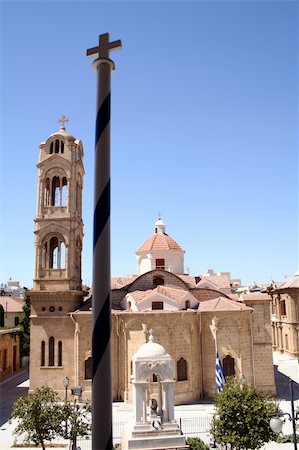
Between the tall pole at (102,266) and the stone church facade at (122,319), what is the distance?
864 inches

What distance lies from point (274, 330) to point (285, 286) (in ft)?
27.6

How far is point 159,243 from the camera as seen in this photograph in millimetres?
34844

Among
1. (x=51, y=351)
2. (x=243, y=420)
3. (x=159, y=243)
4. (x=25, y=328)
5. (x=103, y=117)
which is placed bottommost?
(x=243, y=420)

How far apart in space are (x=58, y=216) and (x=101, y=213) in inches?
979

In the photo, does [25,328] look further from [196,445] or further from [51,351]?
[196,445]

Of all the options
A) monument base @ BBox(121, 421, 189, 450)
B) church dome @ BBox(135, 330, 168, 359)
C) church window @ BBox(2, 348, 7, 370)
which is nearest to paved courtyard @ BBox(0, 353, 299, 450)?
church window @ BBox(2, 348, 7, 370)

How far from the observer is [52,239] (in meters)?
29.5

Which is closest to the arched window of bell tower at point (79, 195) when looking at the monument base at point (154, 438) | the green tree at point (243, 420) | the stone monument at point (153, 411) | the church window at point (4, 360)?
the stone monument at point (153, 411)

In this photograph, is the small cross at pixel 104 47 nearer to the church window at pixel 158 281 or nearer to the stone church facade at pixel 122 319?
the stone church facade at pixel 122 319

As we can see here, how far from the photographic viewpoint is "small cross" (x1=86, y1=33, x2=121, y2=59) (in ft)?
15.4

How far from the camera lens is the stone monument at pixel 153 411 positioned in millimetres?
14922

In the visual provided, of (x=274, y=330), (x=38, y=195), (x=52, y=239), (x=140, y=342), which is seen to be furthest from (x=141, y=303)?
(x=274, y=330)

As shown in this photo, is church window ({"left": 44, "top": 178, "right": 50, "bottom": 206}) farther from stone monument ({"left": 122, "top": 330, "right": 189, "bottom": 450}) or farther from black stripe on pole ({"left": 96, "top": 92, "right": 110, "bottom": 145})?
black stripe on pole ({"left": 96, "top": 92, "right": 110, "bottom": 145})

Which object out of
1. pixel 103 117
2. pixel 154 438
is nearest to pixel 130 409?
pixel 154 438
